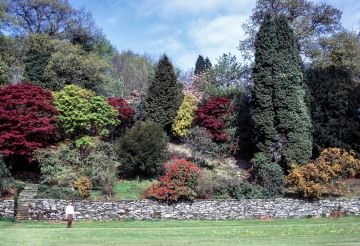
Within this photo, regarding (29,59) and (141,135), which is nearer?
(141,135)

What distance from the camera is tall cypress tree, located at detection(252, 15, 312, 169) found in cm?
2541

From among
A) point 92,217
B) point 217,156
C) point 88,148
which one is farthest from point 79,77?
point 92,217

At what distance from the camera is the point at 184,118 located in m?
30.4

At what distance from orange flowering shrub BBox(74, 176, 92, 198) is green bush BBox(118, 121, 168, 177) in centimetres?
332

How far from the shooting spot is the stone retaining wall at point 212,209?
66.6ft

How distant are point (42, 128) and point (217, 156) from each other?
485 inches

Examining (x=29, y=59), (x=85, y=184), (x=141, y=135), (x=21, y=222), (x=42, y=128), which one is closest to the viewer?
(x=21, y=222)

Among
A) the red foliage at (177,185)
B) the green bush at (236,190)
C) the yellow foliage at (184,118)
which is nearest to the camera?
the red foliage at (177,185)

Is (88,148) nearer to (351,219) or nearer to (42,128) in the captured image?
(42,128)

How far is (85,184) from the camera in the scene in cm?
2127

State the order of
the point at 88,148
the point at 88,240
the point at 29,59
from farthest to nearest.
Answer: the point at 29,59
the point at 88,148
the point at 88,240

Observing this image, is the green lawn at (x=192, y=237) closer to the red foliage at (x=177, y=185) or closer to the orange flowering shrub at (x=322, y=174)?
the red foliage at (x=177, y=185)

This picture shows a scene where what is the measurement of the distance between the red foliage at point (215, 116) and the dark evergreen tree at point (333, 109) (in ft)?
21.4

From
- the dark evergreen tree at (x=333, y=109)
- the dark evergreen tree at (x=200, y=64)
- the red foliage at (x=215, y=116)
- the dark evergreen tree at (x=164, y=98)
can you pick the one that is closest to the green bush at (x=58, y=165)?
the dark evergreen tree at (x=164, y=98)
